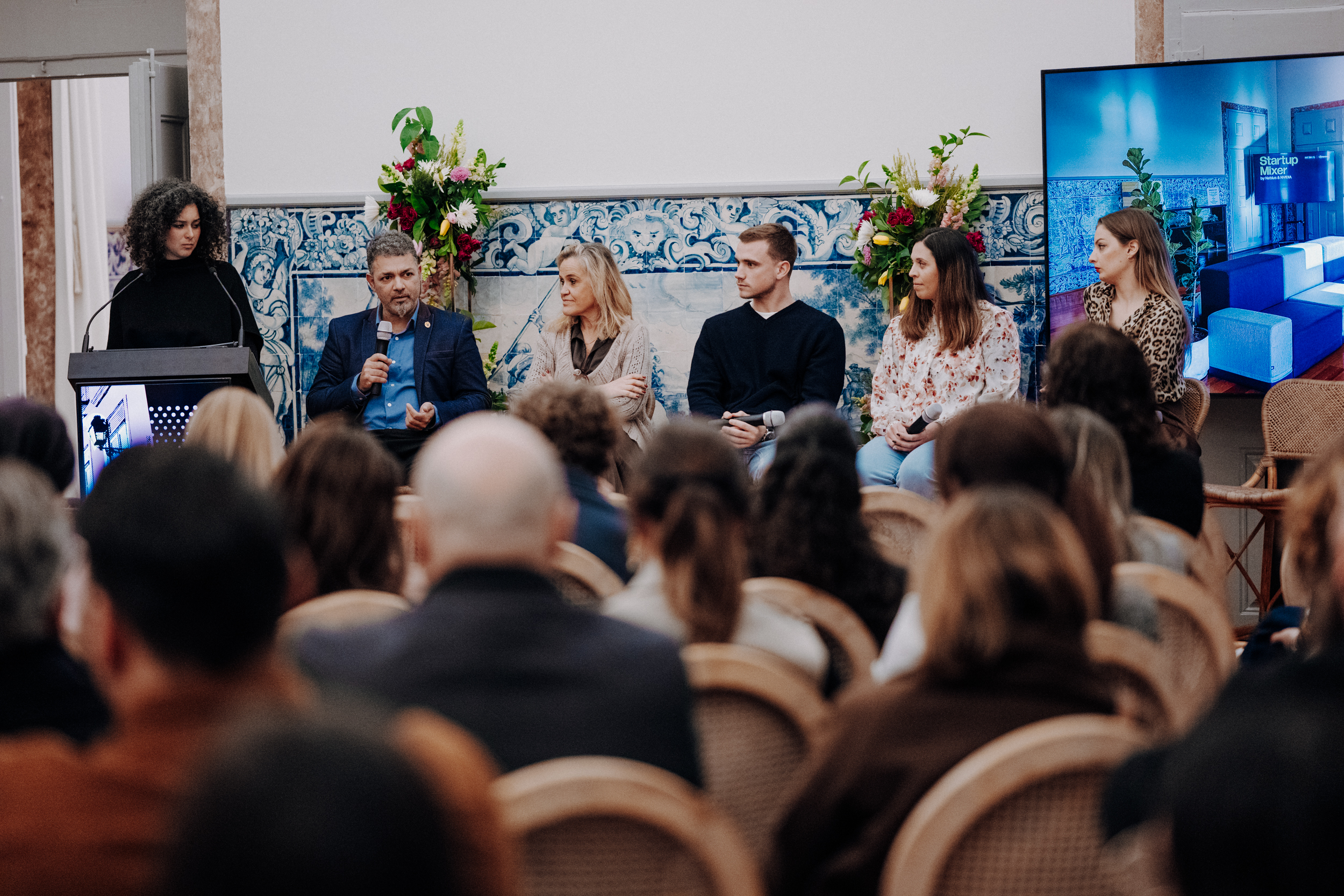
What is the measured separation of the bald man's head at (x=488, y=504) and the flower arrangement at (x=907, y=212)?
399 centimetres

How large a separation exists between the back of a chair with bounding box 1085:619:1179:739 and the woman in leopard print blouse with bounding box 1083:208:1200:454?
3.02 metres

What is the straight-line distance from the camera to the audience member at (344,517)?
7.23 ft

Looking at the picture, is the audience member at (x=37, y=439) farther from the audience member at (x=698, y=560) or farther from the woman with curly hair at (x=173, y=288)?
the woman with curly hair at (x=173, y=288)

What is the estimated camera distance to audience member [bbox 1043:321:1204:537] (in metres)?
2.96

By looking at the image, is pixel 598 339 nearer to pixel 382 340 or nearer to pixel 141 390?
pixel 382 340

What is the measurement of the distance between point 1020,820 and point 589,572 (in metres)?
1.21

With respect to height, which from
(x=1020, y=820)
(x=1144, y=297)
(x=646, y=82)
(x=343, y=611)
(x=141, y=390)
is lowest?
(x=1020, y=820)

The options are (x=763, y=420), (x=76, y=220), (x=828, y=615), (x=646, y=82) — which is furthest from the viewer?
(x=76, y=220)

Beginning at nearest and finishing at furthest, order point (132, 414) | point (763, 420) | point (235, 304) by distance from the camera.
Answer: point (132, 414), point (235, 304), point (763, 420)

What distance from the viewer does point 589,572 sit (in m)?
2.32

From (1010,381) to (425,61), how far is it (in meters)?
3.14

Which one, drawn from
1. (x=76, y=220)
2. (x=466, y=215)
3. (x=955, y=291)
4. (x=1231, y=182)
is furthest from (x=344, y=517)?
(x=76, y=220)

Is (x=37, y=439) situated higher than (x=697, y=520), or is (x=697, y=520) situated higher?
(x=37, y=439)

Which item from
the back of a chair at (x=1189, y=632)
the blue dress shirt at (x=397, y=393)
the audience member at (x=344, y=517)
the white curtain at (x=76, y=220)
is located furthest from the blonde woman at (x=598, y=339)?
the white curtain at (x=76, y=220)
